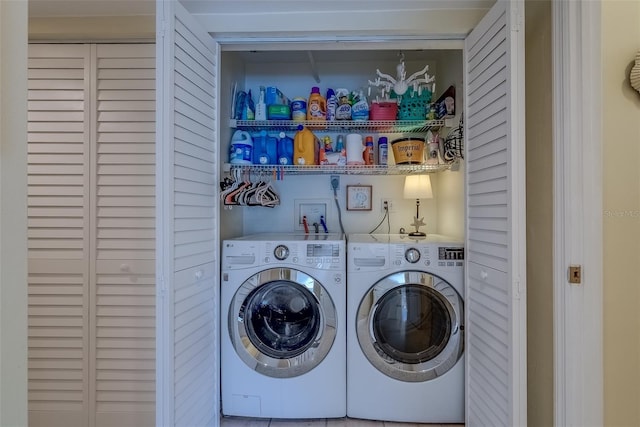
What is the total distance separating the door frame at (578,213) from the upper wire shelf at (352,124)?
2.84 feet

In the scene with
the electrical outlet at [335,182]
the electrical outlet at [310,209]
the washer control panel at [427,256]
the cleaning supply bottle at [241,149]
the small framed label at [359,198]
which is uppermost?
the cleaning supply bottle at [241,149]

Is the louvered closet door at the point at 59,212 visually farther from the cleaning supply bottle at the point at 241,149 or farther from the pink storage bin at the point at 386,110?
the pink storage bin at the point at 386,110

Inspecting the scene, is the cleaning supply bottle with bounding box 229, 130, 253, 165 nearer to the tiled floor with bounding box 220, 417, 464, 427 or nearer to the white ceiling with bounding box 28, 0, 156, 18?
the white ceiling with bounding box 28, 0, 156, 18

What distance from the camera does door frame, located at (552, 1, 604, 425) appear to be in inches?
43.5

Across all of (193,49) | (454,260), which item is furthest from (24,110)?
(454,260)

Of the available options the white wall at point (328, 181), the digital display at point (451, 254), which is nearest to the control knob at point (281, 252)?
the white wall at point (328, 181)

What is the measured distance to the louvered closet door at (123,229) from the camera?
167 cm

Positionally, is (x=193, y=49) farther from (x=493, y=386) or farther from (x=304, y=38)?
(x=493, y=386)

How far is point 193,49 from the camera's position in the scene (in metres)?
1.49

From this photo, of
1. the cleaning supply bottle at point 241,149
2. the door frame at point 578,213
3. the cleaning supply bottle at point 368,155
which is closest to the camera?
the door frame at point 578,213

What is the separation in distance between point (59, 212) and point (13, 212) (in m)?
1.31

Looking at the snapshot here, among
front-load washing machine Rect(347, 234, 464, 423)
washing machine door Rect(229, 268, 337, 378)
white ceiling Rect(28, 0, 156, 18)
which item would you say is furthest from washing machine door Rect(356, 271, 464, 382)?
white ceiling Rect(28, 0, 156, 18)

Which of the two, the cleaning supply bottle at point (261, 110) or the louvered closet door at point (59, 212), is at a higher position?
the cleaning supply bottle at point (261, 110)

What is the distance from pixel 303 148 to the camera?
2100 millimetres
